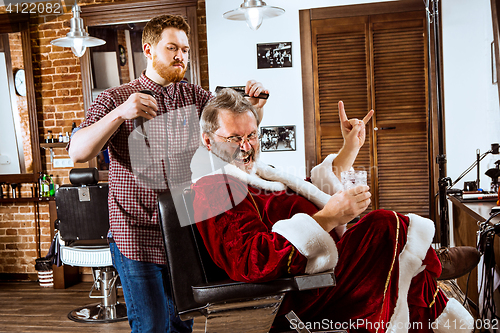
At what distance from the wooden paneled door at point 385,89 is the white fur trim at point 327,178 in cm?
182

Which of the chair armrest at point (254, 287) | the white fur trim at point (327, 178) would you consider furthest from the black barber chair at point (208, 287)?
the white fur trim at point (327, 178)

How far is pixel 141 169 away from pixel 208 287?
0.54 metres

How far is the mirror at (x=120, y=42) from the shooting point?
12.9ft

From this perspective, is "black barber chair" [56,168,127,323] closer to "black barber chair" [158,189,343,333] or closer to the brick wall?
the brick wall

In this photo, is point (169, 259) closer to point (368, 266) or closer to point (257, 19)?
point (368, 266)

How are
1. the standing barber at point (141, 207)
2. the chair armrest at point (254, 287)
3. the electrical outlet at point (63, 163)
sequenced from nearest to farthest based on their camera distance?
1. the chair armrest at point (254, 287)
2. the standing barber at point (141, 207)
3. the electrical outlet at point (63, 163)

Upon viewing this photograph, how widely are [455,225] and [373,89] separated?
1251 millimetres

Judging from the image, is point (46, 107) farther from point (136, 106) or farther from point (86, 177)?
point (136, 106)

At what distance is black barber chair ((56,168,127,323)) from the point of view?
3125 mm

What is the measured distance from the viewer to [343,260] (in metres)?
1.40

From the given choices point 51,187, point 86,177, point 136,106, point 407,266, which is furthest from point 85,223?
point 407,266

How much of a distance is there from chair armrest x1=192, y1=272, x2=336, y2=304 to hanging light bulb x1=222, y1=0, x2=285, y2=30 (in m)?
2.12

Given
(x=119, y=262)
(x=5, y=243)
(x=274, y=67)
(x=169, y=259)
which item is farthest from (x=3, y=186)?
(x=169, y=259)

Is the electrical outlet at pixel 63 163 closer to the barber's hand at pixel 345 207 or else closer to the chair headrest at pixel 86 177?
the chair headrest at pixel 86 177
